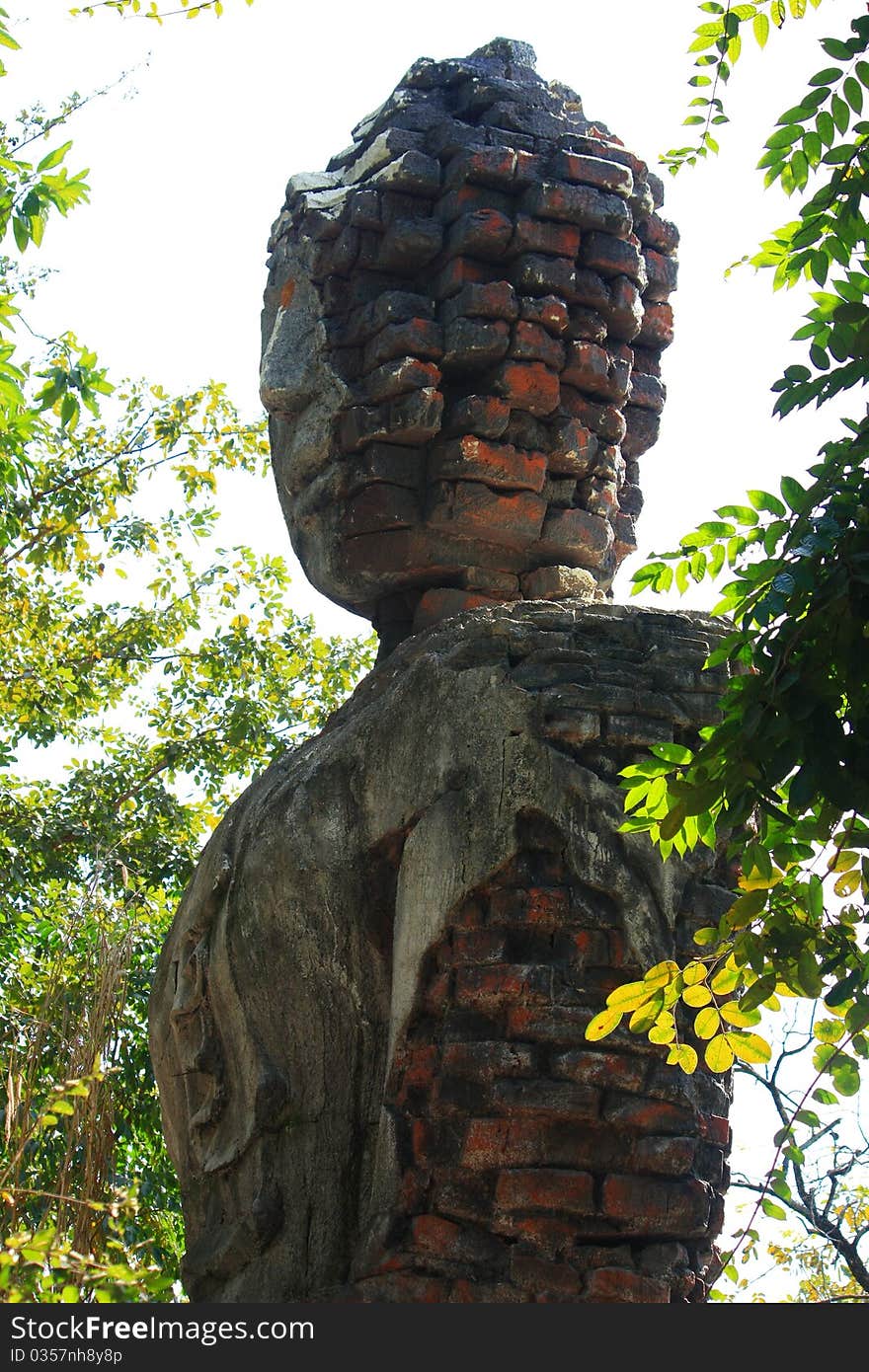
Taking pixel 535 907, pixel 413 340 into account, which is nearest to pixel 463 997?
pixel 535 907

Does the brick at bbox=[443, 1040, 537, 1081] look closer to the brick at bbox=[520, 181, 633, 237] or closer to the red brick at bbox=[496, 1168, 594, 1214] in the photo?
the red brick at bbox=[496, 1168, 594, 1214]

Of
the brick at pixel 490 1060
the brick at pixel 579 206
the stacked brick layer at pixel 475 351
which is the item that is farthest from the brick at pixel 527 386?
the brick at pixel 490 1060

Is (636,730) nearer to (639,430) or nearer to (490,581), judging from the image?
(490,581)

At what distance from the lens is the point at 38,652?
393 inches

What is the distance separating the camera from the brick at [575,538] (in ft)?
16.7

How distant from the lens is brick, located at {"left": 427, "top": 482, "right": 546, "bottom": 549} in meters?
4.95

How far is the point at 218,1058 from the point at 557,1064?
1322mm

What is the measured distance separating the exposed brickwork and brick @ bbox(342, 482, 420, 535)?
53.0 inches

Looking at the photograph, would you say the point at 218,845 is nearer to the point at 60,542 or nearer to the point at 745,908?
the point at 745,908

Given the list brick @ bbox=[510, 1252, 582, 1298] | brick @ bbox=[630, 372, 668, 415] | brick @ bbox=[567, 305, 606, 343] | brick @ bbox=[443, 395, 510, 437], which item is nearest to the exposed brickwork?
brick @ bbox=[510, 1252, 582, 1298]

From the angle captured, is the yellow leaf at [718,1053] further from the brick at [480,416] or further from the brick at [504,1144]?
the brick at [480,416]

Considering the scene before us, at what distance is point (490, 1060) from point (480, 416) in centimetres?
193

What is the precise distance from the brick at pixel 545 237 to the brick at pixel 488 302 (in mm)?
134

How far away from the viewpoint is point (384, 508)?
5.00 meters
